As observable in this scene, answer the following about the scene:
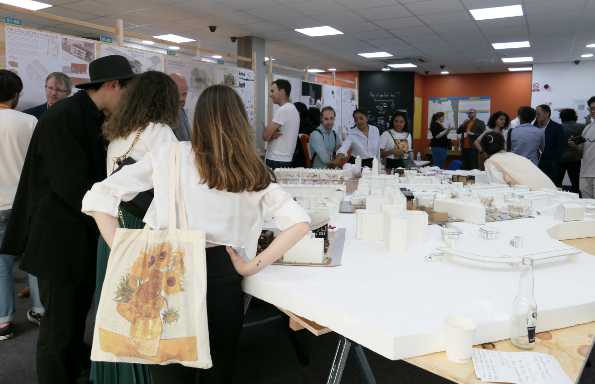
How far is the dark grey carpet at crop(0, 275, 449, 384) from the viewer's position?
2.41 meters

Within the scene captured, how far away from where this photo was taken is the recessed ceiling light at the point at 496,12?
6.43m

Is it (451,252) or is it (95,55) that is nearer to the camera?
(451,252)

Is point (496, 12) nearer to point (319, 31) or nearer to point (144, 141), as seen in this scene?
point (319, 31)

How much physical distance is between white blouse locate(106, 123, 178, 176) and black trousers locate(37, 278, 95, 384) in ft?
1.73

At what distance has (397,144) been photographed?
5.25 meters

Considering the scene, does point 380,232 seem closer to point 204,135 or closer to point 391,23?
point 204,135

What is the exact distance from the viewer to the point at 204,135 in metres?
1.43

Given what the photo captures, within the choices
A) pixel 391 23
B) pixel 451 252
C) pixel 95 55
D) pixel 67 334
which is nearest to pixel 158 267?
pixel 67 334

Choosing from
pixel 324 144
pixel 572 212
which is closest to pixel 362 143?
pixel 324 144

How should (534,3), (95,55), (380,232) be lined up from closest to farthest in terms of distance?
(380,232), (95,55), (534,3)

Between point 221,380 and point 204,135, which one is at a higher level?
point 204,135

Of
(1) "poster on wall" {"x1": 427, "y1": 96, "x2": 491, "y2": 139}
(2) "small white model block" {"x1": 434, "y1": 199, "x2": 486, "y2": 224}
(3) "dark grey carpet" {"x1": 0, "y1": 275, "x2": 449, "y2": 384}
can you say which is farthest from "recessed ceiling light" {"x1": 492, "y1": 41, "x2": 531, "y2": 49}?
(3) "dark grey carpet" {"x1": 0, "y1": 275, "x2": 449, "y2": 384}

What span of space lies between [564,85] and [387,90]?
4188 mm

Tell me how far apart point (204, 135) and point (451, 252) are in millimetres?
966
